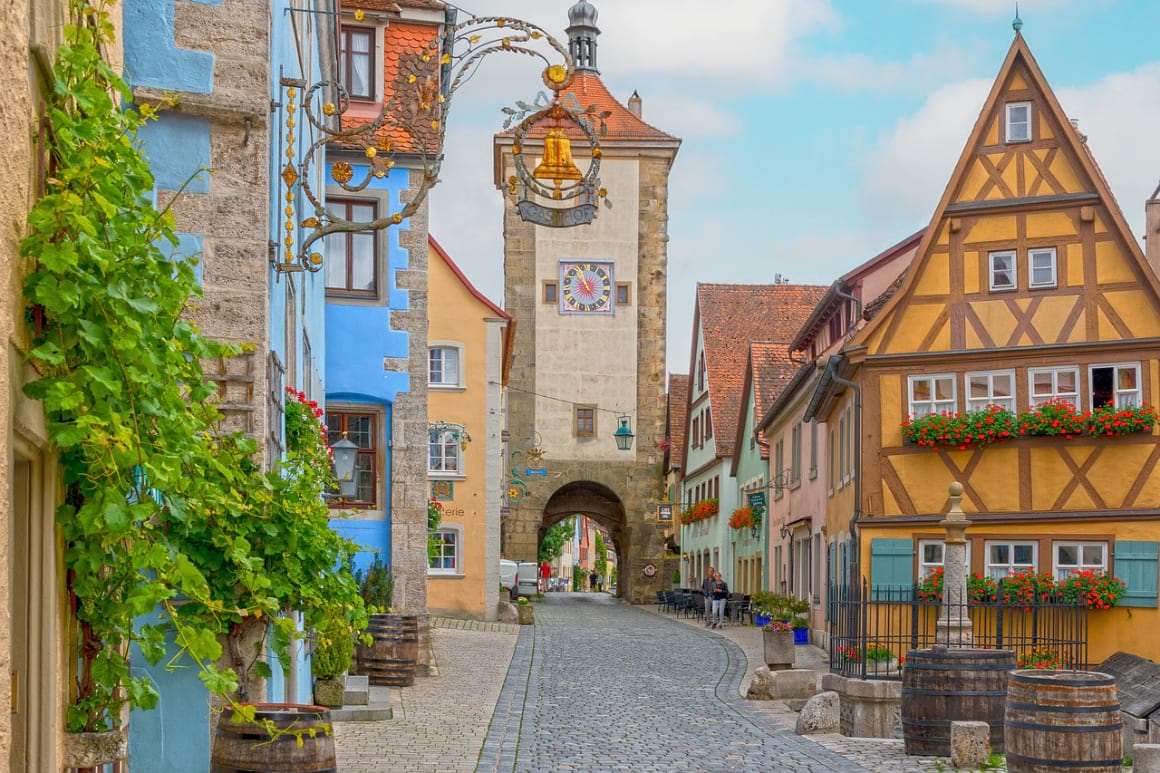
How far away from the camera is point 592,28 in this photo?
54500 mm

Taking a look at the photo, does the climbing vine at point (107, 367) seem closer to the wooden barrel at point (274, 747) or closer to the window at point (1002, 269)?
the wooden barrel at point (274, 747)

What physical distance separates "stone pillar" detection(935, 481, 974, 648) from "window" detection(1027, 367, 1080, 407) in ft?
23.8

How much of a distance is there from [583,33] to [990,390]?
34.9 meters

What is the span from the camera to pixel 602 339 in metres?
46.7

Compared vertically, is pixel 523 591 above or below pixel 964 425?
below

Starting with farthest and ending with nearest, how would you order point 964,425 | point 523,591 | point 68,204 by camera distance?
point 523,591
point 964,425
point 68,204

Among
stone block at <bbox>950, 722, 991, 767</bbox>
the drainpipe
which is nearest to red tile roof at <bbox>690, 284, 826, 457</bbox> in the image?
the drainpipe

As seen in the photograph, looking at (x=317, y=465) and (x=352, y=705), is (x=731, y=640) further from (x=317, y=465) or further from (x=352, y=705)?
(x=317, y=465)

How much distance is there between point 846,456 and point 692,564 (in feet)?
95.7

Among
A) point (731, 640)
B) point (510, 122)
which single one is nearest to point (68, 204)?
point (510, 122)

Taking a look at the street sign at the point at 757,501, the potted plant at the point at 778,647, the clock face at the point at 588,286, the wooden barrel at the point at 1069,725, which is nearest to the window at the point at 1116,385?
the potted plant at the point at 778,647

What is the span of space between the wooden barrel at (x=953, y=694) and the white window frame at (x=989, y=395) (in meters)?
9.82

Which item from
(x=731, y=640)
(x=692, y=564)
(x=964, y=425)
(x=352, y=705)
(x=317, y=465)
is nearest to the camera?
(x=317, y=465)

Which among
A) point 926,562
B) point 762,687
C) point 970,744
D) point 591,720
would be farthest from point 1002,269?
point 970,744
